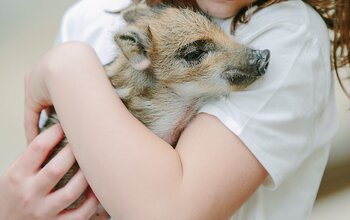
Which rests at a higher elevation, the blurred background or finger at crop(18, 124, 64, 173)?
finger at crop(18, 124, 64, 173)

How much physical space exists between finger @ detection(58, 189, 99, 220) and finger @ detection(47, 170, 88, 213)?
2 centimetres

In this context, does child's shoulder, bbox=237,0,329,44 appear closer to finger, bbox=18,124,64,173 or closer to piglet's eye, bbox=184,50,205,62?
piglet's eye, bbox=184,50,205,62

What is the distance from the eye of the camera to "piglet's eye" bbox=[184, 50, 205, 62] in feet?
3.38

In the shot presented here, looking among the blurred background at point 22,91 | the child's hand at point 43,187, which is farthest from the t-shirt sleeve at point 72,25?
the blurred background at point 22,91

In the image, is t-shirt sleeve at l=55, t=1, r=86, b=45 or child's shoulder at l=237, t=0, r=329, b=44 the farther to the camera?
t-shirt sleeve at l=55, t=1, r=86, b=45

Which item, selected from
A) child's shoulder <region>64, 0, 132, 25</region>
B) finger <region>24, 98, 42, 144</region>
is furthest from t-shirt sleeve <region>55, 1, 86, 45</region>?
finger <region>24, 98, 42, 144</region>

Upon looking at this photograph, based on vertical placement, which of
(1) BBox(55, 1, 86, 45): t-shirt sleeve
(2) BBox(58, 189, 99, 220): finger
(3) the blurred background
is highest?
(1) BBox(55, 1, 86, 45): t-shirt sleeve

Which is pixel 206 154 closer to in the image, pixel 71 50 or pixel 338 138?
pixel 71 50

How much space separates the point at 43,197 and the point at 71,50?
0.91 ft

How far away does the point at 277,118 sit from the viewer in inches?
37.5

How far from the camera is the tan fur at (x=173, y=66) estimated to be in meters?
1.02

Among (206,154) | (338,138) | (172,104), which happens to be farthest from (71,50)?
(338,138)

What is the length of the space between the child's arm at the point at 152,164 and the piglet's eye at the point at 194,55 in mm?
108

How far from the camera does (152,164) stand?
944 mm
